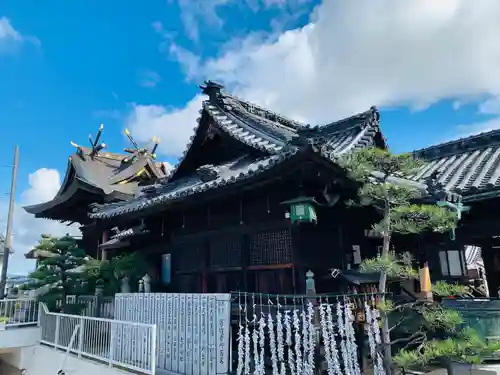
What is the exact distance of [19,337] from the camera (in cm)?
1281

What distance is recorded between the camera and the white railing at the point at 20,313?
1350 cm

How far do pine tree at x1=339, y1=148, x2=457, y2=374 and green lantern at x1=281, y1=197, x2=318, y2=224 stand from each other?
47.8 inches

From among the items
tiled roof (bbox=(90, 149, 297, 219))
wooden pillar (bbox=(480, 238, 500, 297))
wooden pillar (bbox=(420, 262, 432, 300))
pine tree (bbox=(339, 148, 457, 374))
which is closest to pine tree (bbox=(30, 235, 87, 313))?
tiled roof (bbox=(90, 149, 297, 219))

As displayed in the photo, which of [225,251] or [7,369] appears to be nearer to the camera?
[225,251]

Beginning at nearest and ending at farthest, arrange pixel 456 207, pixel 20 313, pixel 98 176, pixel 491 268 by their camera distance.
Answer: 1. pixel 456 207
2. pixel 491 268
3. pixel 20 313
4. pixel 98 176

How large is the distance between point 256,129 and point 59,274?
8.35 metres

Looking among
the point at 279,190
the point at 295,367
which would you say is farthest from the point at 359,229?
the point at 295,367

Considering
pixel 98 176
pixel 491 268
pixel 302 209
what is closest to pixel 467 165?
pixel 491 268

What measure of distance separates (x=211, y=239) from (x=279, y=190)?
268cm

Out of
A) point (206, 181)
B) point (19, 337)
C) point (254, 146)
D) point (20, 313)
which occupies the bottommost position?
point (19, 337)

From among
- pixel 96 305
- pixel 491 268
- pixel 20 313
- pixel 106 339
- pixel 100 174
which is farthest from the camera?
pixel 100 174

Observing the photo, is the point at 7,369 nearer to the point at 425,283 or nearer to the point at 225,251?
the point at 225,251

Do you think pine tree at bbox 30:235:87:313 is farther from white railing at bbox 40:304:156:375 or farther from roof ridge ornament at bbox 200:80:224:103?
roof ridge ornament at bbox 200:80:224:103

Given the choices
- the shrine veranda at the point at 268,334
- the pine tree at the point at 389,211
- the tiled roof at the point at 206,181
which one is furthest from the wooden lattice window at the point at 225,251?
the pine tree at the point at 389,211
